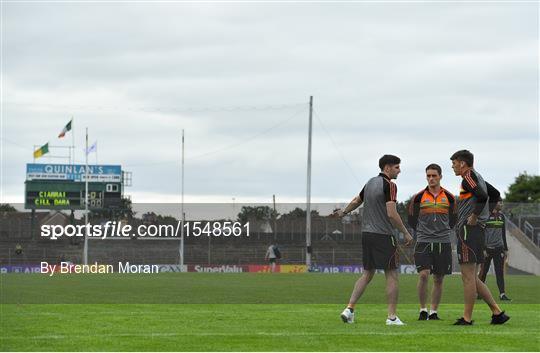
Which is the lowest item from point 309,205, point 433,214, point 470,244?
point 470,244

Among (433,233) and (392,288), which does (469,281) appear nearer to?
(392,288)

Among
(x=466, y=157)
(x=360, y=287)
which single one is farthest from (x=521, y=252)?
(x=466, y=157)

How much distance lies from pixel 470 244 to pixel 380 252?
1.06 meters

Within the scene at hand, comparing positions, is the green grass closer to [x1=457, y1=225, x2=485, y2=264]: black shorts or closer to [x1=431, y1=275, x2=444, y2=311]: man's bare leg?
[x1=431, y1=275, x2=444, y2=311]: man's bare leg

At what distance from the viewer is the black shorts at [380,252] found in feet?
42.1

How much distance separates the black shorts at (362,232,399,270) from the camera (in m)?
12.8

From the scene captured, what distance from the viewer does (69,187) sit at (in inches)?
2857

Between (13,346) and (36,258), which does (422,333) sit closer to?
(13,346)

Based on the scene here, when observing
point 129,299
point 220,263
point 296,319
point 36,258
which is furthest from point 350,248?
point 296,319

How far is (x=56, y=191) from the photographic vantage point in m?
72.6

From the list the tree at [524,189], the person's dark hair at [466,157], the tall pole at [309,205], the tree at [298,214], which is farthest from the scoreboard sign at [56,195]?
the tree at [524,189]

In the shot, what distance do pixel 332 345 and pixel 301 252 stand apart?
57.1 m

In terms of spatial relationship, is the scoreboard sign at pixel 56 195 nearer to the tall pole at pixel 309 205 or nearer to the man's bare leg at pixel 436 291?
the tall pole at pixel 309 205

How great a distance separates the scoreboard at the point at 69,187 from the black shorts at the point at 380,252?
6035 cm
